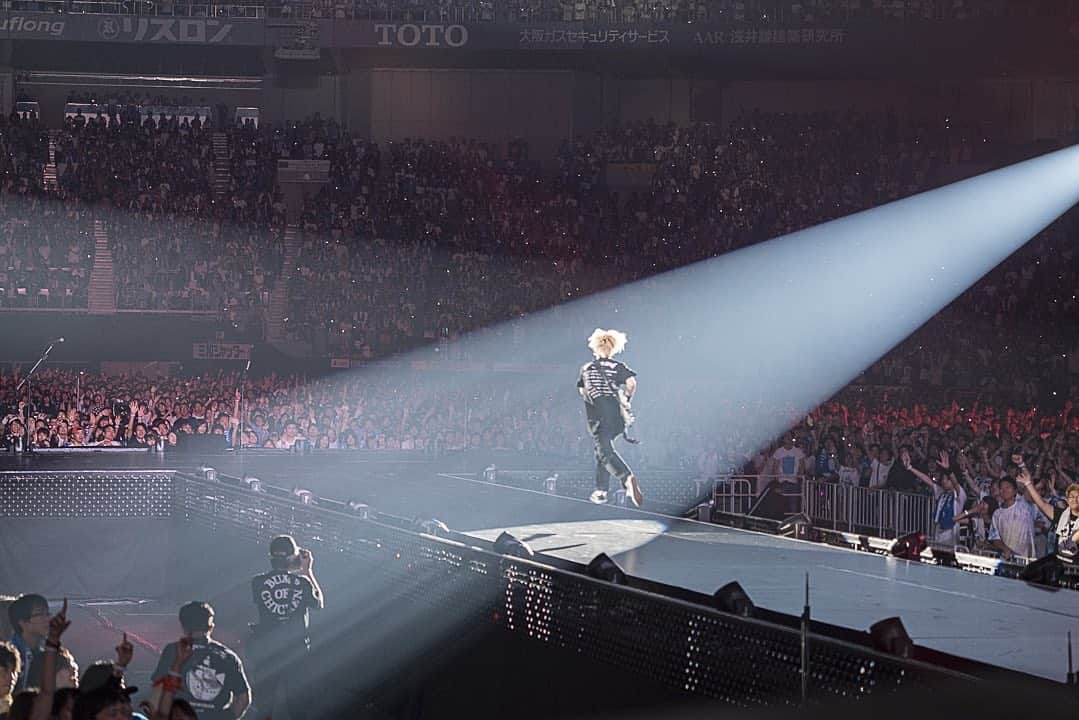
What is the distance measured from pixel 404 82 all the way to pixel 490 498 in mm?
22394

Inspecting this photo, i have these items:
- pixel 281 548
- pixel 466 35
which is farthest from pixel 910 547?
pixel 466 35

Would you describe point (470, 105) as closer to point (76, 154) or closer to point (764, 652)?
point (76, 154)

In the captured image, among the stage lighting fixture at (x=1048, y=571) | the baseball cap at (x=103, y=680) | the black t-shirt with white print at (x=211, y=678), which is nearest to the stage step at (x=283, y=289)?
the stage lighting fixture at (x=1048, y=571)

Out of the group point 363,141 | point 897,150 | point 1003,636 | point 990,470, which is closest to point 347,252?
point 363,141

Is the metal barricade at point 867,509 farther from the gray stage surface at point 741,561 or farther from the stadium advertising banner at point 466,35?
the stadium advertising banner at point 466,35

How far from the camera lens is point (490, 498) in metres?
16.5

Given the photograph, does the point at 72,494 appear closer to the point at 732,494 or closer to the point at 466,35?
the point at 732,494

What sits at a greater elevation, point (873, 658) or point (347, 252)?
point (347, 252)

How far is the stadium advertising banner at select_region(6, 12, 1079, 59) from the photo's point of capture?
33344 millimetres

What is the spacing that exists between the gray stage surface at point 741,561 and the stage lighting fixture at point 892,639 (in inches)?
28.3

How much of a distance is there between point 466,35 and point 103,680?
94.8 ft

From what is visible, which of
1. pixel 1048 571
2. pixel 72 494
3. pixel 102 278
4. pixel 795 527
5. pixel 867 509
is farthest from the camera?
pixel 102 278

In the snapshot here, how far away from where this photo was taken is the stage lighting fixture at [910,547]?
11.6 meters

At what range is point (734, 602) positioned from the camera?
8062mm
